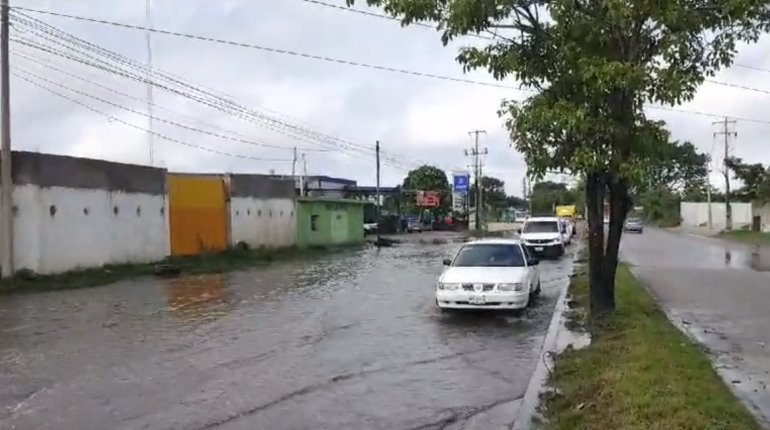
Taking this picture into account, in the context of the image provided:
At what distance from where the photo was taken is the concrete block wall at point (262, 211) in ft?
124

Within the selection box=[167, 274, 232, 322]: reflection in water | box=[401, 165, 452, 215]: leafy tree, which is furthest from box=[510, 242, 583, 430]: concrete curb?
box=[401, 165, 452, 215]: leafy tree

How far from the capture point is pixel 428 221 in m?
88.4

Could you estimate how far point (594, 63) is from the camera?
11000 millimetres

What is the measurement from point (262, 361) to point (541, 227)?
2758 cm

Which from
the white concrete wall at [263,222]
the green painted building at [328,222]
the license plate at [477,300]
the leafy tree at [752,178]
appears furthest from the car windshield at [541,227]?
the leafy tree at [752,178]

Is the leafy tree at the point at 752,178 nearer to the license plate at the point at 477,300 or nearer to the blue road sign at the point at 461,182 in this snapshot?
the blue road sign at the point at 461,182

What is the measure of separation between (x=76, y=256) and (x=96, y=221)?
5.54 ft

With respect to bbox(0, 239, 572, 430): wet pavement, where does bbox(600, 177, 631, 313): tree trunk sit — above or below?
above

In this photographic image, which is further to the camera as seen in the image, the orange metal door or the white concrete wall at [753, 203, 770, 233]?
the white concrete wall at [753, 203, 770, 233]

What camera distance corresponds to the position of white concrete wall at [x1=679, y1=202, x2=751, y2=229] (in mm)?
81125

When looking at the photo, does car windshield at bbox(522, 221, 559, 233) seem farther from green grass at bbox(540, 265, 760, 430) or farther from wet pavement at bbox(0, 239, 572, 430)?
green grass at bbox(540, 265, 760, 430)

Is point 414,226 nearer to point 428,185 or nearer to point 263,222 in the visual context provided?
point 428,185

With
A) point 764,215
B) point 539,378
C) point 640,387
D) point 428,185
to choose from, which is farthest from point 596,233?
point 428,185

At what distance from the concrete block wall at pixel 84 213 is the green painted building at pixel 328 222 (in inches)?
595
